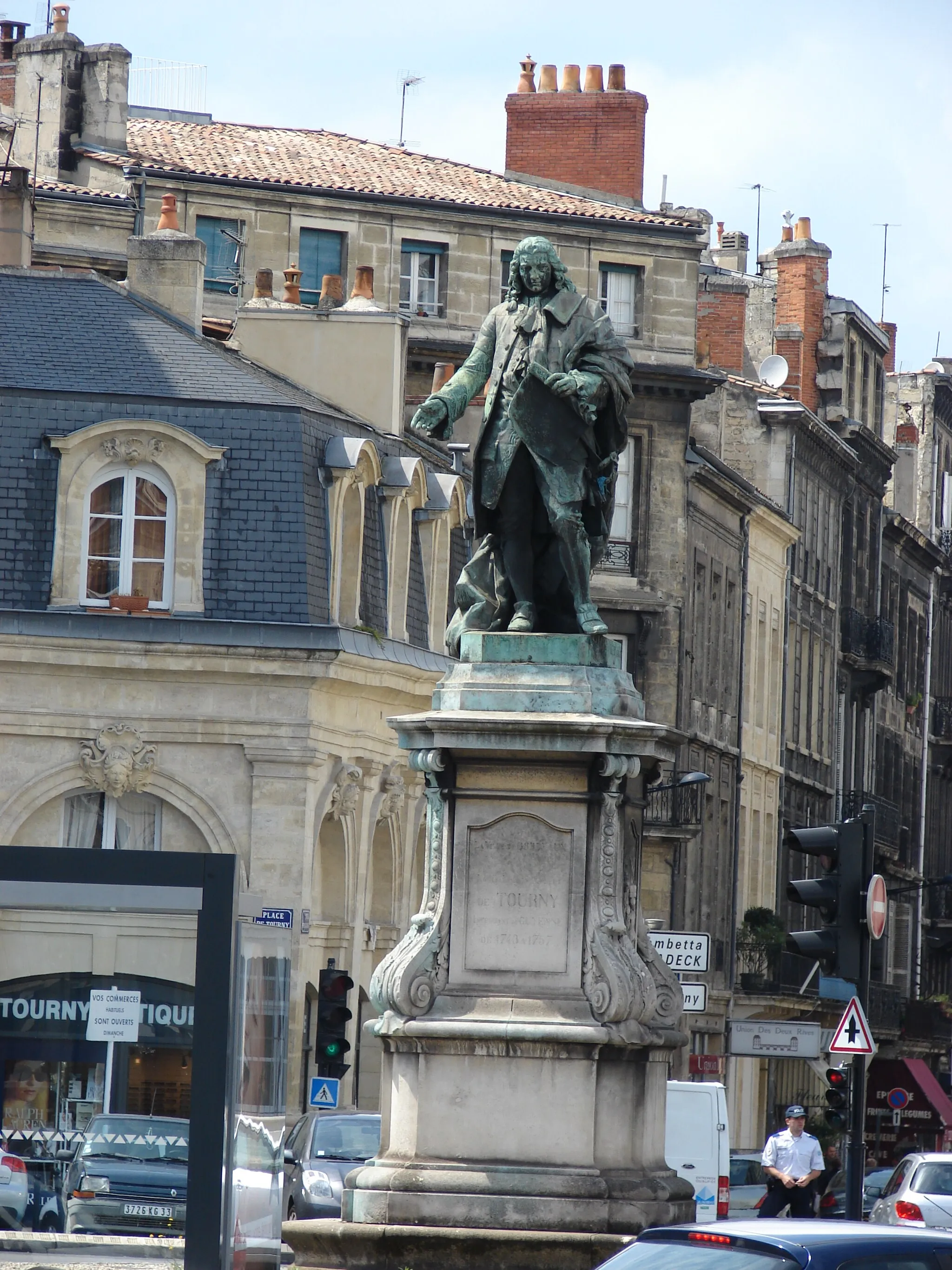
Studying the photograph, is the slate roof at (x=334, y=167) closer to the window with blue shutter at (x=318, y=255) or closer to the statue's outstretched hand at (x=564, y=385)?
the window with blue shutter at (x=318, y=255)

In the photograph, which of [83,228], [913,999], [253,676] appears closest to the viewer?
[253,676]

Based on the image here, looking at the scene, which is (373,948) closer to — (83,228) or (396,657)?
(396,657)

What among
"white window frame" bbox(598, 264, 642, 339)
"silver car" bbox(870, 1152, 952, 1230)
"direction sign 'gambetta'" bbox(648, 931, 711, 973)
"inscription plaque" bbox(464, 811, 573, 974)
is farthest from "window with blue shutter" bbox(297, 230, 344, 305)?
"inscription plaque" bbox(464, 811, 573, 974)

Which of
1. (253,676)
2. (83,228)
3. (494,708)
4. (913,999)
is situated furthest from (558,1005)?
(913,999)

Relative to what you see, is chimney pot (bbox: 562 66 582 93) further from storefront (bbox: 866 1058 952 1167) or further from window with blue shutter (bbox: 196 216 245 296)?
storefront (bbox: 866 1058 952 1167)

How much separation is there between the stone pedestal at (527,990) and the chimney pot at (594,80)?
38.8 meters

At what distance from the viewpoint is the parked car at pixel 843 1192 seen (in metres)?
28.1

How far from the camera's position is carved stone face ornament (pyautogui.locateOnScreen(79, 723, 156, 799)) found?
31.8 m

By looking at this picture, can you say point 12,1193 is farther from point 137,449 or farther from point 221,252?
point 221,252

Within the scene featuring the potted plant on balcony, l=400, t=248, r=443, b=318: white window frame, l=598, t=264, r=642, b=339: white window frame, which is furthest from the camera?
the potted plant on balcony

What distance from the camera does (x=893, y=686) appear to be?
2800 inches

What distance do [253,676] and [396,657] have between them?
2.25 meters

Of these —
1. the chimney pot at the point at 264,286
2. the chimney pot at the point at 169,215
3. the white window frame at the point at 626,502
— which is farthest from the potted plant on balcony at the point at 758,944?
the chimney pot at the point at 169,215

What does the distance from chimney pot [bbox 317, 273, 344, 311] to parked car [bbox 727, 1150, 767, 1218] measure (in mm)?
12505
